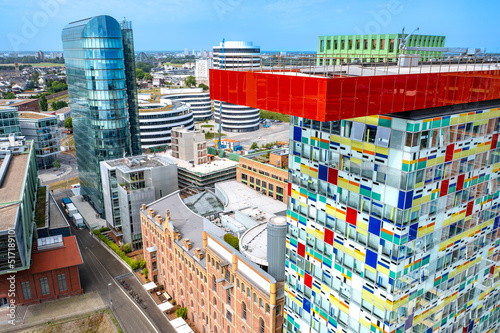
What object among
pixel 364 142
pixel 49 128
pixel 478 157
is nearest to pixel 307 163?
pixel 364 142

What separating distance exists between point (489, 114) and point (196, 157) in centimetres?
8899

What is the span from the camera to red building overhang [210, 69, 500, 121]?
2397 centimetres

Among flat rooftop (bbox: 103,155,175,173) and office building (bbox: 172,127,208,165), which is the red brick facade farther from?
office building (bbox: 172,127,208,165)

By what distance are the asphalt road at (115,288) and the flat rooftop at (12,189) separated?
21321 millimetres

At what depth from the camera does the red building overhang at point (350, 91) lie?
23969 millimetres

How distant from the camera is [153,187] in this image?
88375 millimetres

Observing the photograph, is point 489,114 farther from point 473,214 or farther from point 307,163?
point 307,163

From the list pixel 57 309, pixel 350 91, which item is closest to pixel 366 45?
pixel 350 91

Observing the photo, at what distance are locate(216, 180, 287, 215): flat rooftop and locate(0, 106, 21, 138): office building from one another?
3595 inches

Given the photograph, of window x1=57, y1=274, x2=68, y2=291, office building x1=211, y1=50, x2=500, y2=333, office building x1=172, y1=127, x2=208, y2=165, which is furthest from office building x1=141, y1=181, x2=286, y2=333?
office building x1=172, y1=127, x2=208, y2=165

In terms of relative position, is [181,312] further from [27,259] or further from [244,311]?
[27,259]

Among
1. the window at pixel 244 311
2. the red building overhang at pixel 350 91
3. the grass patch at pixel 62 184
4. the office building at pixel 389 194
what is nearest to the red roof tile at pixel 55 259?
the window at pixel 244 311

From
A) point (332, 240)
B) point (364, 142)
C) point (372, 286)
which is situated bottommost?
point (372, 286)

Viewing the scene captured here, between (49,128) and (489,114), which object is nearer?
(489,114)
